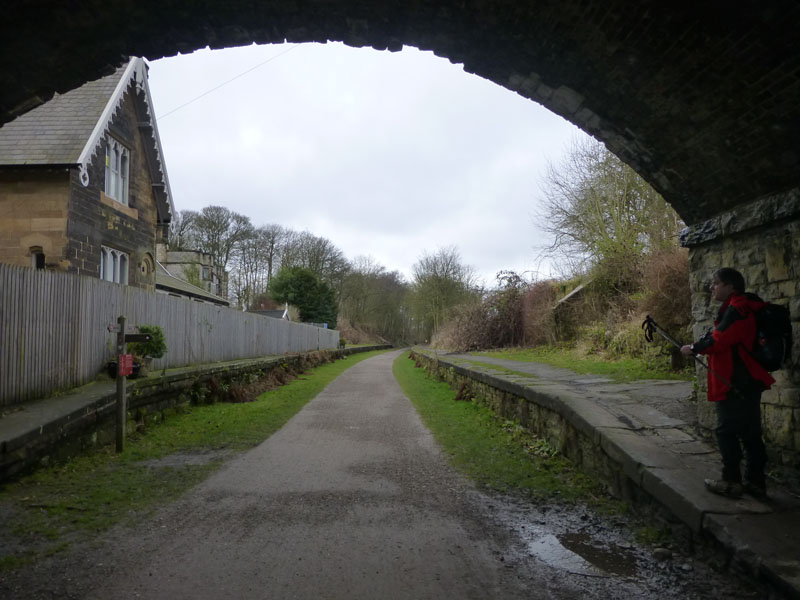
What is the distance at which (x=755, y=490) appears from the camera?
11.9ft

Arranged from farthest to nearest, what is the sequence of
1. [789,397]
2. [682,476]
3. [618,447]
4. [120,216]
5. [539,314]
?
[539,314]
[120,216]
[618,447]
[789,397]
[682,476]

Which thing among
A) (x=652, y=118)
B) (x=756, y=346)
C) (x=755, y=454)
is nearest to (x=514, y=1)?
(x=652, y=118)

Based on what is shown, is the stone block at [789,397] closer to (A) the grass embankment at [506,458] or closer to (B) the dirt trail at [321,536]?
(A) the grass embankment at [506,458]

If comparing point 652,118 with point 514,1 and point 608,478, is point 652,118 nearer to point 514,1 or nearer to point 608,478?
point 514,1

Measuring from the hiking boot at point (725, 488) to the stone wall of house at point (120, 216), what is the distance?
1403 centimetres

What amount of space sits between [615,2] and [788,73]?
1276 millimetres

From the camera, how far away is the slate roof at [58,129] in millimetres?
12930

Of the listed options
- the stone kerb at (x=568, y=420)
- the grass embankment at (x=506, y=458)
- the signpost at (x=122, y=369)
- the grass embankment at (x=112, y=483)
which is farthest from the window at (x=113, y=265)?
the stone kerb at (x=568, y=420)

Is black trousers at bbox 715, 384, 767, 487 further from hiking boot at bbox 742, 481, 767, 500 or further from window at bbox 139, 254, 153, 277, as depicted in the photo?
window at bbox 139, 254, 153, 277

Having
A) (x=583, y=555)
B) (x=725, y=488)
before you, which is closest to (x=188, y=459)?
(x=583, y=555)

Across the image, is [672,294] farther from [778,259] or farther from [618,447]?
[618,447]

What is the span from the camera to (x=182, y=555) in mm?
3328

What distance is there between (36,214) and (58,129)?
238 cm

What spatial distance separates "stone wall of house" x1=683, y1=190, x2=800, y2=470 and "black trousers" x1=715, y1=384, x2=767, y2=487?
592mm
